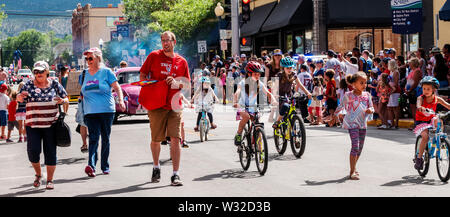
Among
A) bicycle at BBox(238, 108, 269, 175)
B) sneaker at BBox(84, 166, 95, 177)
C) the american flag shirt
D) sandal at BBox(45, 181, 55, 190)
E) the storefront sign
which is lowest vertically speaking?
sandal at BBox(45, 181, 55, 190)

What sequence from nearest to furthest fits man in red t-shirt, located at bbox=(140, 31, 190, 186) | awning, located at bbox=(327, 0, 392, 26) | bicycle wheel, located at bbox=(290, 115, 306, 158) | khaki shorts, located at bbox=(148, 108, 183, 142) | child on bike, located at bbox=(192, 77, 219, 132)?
man in red t-shirt, located at bbox=(140, 31, 190, 186) → khaki shorts, located at bbox=(148, 108, 183, 142) → bicycle wheel, located at bbox=(290, 115, 306, 158) → child on bike, located at bbox=(192, 77, 219, 132) → awning, located at bbox=(327, 0, 392, 26)

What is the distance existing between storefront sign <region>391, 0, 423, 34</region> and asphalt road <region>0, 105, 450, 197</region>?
4.54 metres

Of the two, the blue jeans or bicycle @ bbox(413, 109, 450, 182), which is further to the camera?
the blue jeans

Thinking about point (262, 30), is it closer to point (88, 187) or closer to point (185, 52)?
point (185, 52)

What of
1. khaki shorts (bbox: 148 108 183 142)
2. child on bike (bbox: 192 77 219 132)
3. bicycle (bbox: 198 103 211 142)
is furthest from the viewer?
child on bike (bbox: 192 77 219 132)

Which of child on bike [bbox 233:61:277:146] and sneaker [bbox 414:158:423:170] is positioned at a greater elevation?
child on bike [bbox 233:61:277:146]

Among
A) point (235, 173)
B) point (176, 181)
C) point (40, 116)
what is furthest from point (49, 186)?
point (235, 173)

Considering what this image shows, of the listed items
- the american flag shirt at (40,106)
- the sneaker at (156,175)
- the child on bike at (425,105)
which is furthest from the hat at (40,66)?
the child on bike at (425,105)

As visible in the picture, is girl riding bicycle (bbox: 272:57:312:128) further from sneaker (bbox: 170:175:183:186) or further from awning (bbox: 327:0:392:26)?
awning (bbox: 327:0:392:26)

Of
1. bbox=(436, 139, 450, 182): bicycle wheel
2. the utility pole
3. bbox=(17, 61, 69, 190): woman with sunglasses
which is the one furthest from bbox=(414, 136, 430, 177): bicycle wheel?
the utility pole

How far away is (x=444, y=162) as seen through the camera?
29.7 feet

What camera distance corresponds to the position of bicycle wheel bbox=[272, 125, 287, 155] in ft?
39.9

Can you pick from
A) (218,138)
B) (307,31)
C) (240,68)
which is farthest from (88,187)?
(307,31)

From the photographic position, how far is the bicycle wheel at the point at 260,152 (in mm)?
9722
